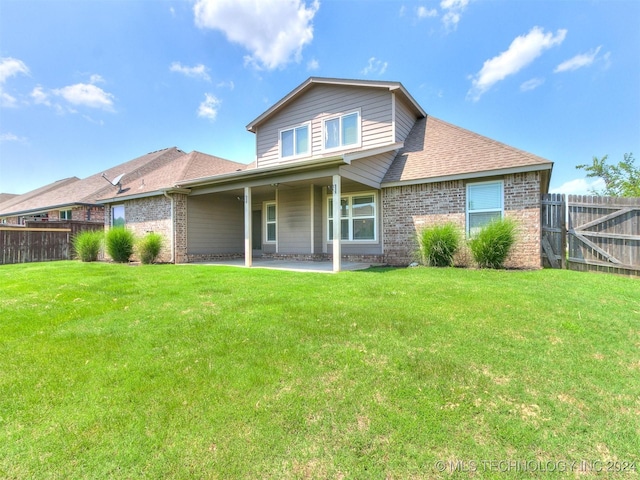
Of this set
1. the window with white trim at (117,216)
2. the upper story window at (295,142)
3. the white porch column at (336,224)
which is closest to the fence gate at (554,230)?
the white porch column at (336,224)

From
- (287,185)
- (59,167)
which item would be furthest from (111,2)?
(59,167)

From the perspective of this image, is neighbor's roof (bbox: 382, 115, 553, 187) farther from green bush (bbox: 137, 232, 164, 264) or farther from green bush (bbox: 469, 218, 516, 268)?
green bush (bbox: 137, 232, 164, 264)

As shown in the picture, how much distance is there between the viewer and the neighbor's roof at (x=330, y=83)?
1049 centimetres

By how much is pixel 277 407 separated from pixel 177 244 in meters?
11.4

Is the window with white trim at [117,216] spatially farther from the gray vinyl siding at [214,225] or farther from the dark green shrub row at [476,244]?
the dark green shrub row at [476,244]

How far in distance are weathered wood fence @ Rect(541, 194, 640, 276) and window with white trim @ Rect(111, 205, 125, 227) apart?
17011 mm

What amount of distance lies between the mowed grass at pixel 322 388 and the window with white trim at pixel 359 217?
612 cm

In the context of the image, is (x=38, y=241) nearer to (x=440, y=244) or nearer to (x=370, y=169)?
(x=370, y=169)

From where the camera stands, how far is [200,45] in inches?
504

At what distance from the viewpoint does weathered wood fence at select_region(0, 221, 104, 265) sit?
13232 mm

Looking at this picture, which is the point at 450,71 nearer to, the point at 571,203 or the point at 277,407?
the point at 571,203

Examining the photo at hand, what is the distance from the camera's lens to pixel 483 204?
899 cm

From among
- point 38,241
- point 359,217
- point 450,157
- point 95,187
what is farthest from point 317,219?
point 95,187

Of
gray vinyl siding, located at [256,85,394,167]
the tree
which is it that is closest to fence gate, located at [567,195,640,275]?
gray vinyl siding, located at [256,85,394,167]
